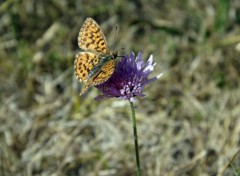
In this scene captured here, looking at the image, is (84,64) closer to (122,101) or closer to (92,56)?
(92,56)

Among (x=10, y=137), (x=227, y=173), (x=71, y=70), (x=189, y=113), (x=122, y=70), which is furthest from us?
(x=71, y=70)

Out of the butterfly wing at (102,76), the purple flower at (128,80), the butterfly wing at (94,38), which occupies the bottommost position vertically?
the purple flower at (128,80)

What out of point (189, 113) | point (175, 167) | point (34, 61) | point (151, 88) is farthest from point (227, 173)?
point (34, 61)

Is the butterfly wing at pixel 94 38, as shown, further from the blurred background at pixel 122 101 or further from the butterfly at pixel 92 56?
the blurred background at pixel 122 101

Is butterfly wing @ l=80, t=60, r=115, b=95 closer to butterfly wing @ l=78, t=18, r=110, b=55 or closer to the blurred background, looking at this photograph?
butterfly wing @ l=78, t=18, r=110, b=55

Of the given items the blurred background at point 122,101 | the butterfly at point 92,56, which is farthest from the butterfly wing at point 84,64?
the blurred background at point 122,101

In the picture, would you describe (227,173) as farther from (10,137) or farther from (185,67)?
(10,137)

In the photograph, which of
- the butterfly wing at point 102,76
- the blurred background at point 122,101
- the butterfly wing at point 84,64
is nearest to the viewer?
Result: the butterfly wing at point 102,76
